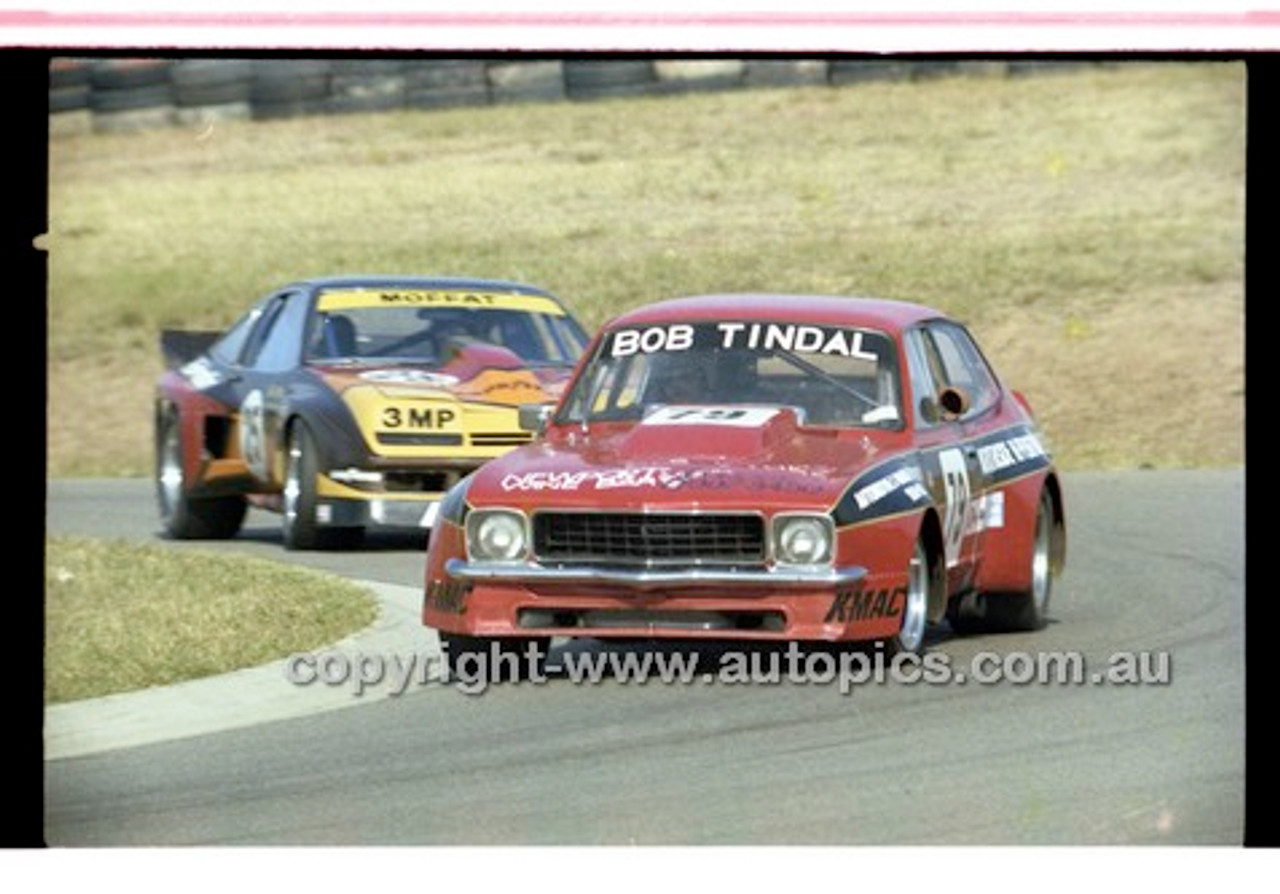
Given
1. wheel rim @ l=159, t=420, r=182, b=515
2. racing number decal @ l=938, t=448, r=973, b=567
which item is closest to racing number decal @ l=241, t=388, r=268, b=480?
wheel rim @ l=159, t=420, r=182, b=515

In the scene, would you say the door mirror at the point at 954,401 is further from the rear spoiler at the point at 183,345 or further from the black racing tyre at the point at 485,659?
the rear spoiler at the point at 183,345

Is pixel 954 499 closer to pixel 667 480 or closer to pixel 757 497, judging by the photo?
pixel 757 497

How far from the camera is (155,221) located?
21.3m

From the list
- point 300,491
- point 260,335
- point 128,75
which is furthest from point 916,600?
point 260,335

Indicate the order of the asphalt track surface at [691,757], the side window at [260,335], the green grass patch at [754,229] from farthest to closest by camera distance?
the green grass patch at [754,229] → the side window at [260,335] → the asphalt track surface at [691,757]

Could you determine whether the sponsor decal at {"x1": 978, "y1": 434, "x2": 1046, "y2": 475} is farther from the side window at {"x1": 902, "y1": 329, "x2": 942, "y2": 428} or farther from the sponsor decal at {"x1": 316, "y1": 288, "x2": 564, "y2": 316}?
the sponsor decal at {"x1": 316, "y1": 288, "x2": 564, "y2": 316}

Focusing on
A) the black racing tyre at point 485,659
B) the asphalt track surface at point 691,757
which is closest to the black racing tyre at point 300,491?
the asphalt track surface at point 691,757

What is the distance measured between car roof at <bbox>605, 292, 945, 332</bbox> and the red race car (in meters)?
0.01

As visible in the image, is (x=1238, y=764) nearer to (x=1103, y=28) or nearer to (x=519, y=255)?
(x=1103, y=28)

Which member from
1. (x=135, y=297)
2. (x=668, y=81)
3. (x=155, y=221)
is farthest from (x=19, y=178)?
(x=135, y=297)

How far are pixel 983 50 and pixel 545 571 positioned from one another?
2.94 metres

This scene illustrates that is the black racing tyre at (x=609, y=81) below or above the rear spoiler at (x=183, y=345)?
above

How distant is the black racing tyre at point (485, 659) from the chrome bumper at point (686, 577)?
1.24 feet

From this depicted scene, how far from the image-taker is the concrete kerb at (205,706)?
8898 mm
